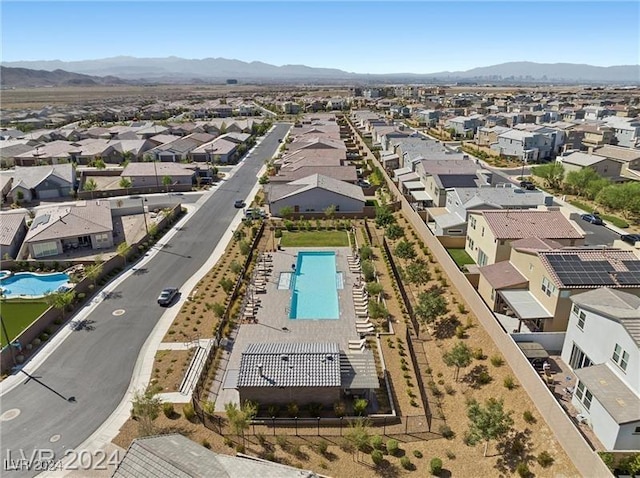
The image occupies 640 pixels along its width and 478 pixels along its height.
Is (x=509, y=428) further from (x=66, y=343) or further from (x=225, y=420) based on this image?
(x=66, y=343)

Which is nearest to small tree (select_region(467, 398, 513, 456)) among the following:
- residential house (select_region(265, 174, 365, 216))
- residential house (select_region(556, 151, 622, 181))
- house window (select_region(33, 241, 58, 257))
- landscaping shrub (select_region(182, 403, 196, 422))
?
landscaping shrub (select_region(182, 403, 196, 422))

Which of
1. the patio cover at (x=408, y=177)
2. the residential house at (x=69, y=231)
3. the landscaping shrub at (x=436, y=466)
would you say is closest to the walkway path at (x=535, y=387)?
the landscaping shrub at (x=436, y=466)

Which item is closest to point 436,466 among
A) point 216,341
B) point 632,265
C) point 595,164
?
point 216,341

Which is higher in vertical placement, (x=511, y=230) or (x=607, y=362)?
(x=511, y=230)

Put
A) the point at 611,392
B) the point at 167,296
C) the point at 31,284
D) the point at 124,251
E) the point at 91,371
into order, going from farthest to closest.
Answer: the point at 124,251, the point at 31,284, the point at 167,296, the point at 91,371, the point at 611,392

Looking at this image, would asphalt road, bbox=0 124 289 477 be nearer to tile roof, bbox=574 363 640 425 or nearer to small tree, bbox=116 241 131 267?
small tree, bbox=116 241 131 267

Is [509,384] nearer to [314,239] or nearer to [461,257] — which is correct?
[461,257]
